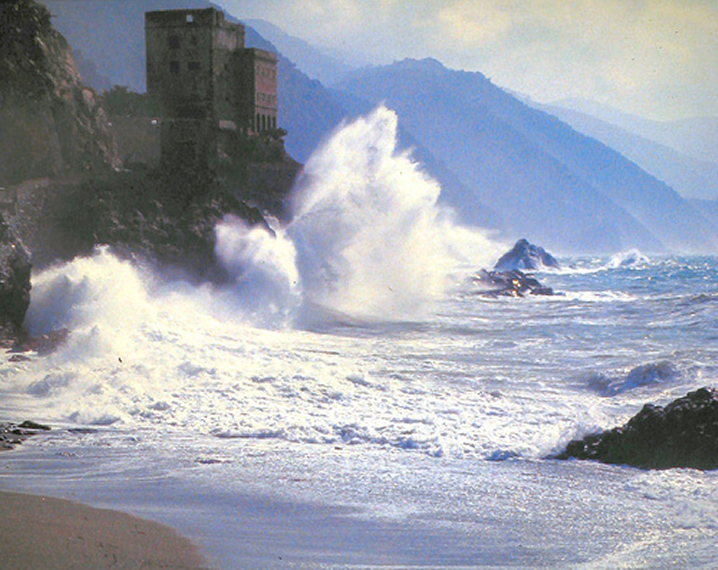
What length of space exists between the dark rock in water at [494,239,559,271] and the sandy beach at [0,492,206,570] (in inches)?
1802

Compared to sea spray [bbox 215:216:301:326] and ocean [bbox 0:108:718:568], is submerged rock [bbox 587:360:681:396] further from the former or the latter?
sea spray [bbox 215:216:301:326]

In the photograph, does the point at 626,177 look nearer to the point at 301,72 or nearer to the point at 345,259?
the point at 301,72

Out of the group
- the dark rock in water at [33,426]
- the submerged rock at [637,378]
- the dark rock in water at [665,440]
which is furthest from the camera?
the submerged rock at [637,378]

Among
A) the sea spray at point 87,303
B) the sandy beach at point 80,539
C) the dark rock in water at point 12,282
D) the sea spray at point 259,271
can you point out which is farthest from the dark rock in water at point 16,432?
the sea spray at point 259,271

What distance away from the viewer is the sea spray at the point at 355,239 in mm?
20422

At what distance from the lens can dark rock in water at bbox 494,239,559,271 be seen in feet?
168

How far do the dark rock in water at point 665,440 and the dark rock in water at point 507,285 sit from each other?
20446mm

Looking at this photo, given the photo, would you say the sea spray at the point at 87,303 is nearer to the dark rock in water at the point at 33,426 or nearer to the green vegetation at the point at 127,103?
the dark rock in water at the point at 33,426

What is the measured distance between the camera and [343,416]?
29.1 ft

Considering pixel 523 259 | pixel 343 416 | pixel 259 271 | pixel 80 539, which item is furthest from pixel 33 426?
pixel 523 259

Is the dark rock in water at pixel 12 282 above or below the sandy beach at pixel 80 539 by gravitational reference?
above

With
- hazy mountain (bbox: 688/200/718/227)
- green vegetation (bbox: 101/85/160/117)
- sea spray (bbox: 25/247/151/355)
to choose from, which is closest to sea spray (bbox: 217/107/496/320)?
sea spray (bbox: 25/247/151/355)

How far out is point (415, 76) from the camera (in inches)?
4744

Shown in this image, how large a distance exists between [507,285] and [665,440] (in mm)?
24690
